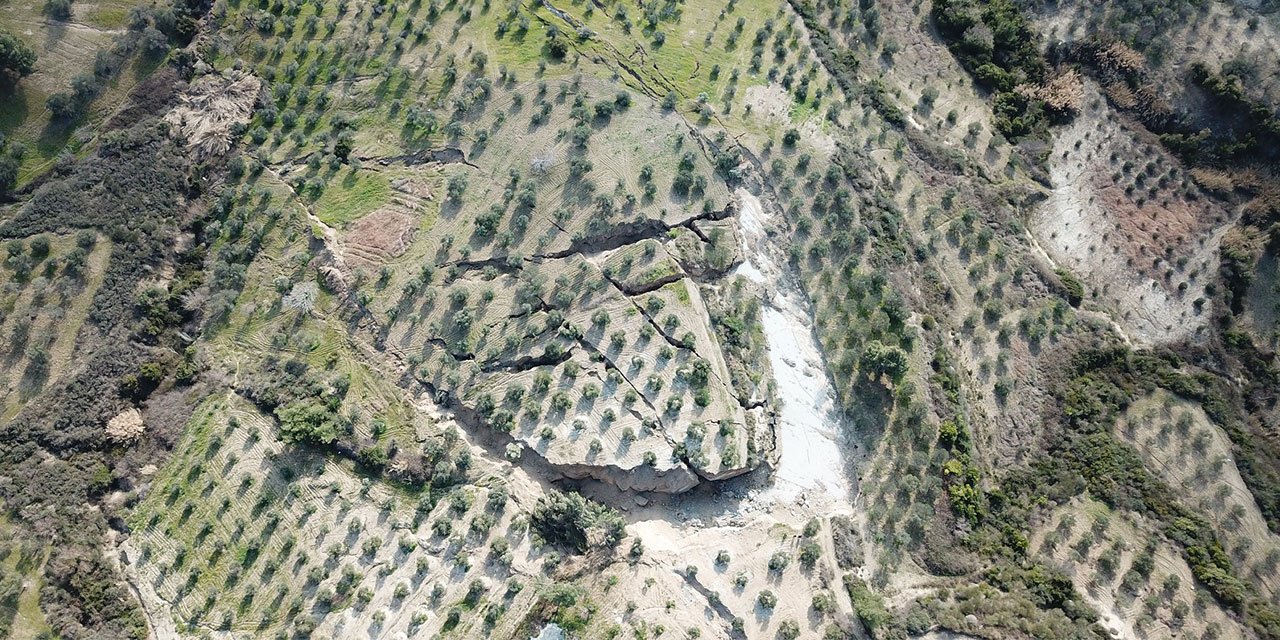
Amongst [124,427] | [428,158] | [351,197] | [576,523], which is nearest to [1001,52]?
[428,158]

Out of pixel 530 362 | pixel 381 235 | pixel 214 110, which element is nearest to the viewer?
pixel 530 362

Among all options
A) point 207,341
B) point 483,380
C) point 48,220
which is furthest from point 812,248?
point 48,220

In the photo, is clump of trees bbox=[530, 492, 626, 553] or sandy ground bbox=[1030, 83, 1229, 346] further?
sandy ground bbox=[1030, 83, 1229, 346]

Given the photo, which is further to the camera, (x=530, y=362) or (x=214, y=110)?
(x=214, y=110)

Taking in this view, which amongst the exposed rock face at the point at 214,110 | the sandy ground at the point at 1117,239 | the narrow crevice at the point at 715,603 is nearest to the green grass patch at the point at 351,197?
the exposed rock face at the point at 214,110

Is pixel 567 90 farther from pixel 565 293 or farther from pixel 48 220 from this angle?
pixel 48 220

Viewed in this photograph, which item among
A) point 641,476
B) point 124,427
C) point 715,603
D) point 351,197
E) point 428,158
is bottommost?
point 124,427

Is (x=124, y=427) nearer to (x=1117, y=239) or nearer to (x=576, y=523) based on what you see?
(x=576, y=523)

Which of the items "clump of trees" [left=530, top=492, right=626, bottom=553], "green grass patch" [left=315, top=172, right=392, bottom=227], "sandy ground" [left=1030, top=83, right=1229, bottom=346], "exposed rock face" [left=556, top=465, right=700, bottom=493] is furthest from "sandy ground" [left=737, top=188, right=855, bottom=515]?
"green grass patch" [left=315, top=172, right=392, bottom=227]

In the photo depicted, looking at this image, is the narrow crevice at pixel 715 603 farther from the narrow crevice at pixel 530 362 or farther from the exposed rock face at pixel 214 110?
the exposed rock face at pixel 214 110

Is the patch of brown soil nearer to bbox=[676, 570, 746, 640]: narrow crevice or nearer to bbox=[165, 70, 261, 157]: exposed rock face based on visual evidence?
bbox=[165, 70, 261, 157]: exposed rock face

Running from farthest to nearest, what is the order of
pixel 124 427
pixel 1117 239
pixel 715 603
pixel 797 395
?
pixel 1117 239
pixel 797 395
pixel 124 427
pixel 715 603

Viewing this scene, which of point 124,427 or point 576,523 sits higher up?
point 576,523
